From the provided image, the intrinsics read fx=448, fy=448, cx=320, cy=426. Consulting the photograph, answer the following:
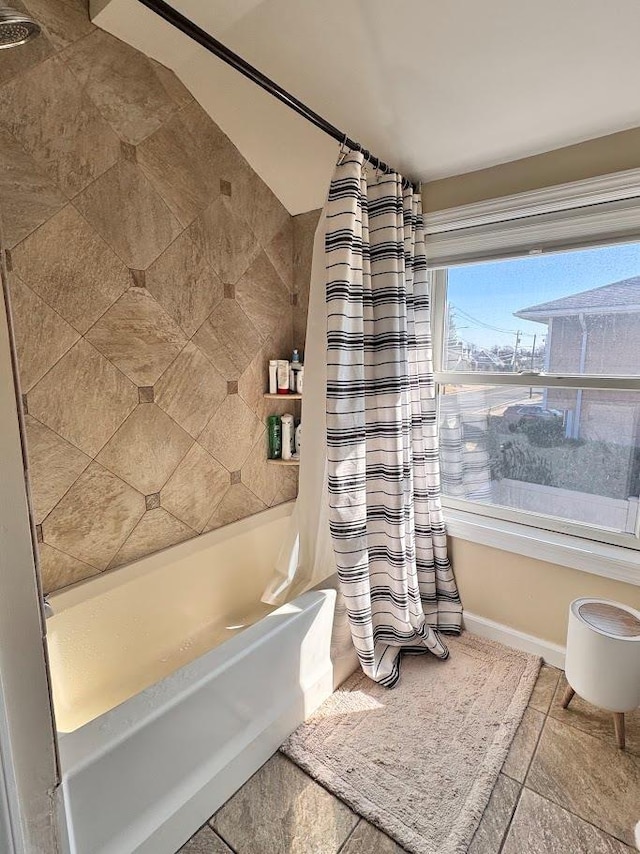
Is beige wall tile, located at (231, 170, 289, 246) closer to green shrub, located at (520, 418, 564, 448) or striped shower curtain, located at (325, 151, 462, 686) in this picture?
striped shower curtain, located at (325, 151, 462, 686)

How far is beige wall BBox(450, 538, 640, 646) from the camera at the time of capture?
184 centimetres

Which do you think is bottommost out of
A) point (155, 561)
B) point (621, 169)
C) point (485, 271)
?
point (155, 561)

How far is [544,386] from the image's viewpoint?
76.2 inches

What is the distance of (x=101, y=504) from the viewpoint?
1.76 metres

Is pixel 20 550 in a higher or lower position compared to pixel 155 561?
higher

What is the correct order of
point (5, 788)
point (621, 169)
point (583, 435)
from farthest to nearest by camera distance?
1. point (583, 435)
2. point (621, 169)
3. point (5, 788)

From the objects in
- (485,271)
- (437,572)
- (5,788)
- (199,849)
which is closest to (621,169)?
(485,271)

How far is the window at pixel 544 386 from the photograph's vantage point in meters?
1.78

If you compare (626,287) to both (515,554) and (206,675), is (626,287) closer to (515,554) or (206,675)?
(515,554)

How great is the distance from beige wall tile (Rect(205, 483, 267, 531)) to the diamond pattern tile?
2.28 ft

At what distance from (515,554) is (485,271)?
4.23ft

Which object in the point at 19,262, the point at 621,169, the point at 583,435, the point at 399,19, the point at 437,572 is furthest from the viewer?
the point at 437,572

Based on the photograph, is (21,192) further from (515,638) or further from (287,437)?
(515,638)

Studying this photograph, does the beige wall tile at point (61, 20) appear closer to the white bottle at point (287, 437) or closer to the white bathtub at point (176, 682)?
the white bottle at point (287, 437)
